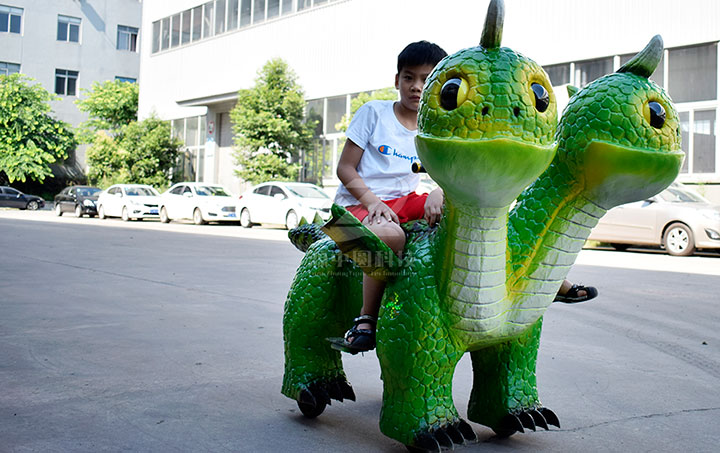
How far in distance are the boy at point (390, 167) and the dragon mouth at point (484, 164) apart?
0.54 metres

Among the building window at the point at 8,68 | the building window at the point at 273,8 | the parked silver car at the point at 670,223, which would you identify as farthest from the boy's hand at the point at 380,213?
the building window at the point at 8,68

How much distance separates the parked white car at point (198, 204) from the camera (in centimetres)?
2042

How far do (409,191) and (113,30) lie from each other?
41128 millimetres

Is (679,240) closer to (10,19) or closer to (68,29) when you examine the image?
(68,29)

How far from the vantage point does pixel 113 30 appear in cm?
3953

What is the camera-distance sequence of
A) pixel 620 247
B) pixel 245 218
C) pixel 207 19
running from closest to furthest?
pixel 620 247 < pixel 245 218 < pixel 207 19

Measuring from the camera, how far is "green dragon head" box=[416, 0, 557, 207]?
76.6 inches

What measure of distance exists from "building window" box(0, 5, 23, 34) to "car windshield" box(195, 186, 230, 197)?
23.0 meters

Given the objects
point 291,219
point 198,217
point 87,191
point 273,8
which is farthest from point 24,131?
point 291,219

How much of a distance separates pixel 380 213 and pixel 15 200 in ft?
104

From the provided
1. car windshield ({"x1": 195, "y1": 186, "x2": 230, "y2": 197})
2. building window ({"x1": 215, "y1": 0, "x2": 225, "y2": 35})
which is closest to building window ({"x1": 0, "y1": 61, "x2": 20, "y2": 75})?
building window ({"x1": 215, "y1": 0, "x2": 225, "y2": 35})

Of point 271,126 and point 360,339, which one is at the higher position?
point 271,126

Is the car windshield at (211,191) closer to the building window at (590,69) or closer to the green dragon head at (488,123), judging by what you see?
the building window at (590,69)

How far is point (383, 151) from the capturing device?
282 centimetres
